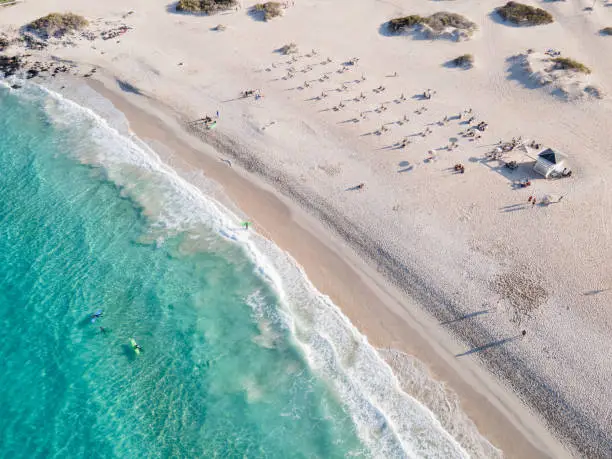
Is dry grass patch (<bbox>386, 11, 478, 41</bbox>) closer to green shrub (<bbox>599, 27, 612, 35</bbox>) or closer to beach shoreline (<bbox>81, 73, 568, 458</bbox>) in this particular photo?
green shrub (<bbox>599, 27, 612, 35</bbox>)

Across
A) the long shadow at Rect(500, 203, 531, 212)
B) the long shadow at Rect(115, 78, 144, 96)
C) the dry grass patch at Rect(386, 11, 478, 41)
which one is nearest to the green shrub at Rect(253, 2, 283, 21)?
the dry grass patch at Rect(386, 11, 478, 41)

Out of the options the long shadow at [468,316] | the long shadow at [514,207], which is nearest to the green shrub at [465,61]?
the long shadow at [514,207]

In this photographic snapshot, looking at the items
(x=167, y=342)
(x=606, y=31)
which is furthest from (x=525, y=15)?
(x=167, y=342)

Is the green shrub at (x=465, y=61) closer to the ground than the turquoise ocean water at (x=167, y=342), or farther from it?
farther from it

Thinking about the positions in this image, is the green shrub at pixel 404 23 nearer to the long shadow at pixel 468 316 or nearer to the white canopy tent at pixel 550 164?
the white canopy tent at pixel 550 164

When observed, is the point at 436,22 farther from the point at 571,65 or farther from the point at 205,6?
the point at 205,6
